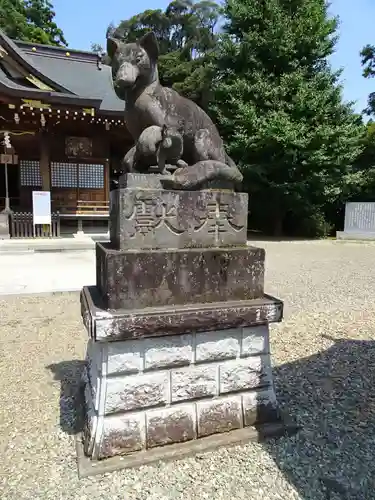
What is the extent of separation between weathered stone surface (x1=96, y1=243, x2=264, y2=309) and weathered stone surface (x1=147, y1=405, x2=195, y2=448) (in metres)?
0.65

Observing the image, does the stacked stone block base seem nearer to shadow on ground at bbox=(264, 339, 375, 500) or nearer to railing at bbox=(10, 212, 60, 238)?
shadow on ground at bbox=(264, 339, 375, 500)

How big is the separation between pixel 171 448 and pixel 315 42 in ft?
50.9

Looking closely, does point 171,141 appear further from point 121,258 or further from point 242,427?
point 242,427

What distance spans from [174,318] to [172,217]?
23.3 inches

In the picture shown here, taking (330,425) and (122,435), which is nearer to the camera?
(122,435)

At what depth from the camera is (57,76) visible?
50.2 feet

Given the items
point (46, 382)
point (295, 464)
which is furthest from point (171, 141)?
point (46, 382)

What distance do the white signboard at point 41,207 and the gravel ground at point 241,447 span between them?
6462 mm

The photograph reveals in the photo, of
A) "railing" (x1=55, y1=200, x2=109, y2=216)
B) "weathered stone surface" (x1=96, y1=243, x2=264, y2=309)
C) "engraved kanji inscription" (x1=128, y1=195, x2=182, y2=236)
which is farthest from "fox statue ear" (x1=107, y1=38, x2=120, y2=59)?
"railing" (x1=55, y1=200, x2=109, y2=216)

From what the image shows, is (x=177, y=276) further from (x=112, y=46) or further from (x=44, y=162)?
(x=44, y=162)

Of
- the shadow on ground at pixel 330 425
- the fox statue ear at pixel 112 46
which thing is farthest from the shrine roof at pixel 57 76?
the shadow on ground at pixel 330 425

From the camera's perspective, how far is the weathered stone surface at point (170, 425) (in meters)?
2.13

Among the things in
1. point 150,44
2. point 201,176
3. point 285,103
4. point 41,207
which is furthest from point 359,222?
point 150,44

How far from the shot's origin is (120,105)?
12953 millimetres
